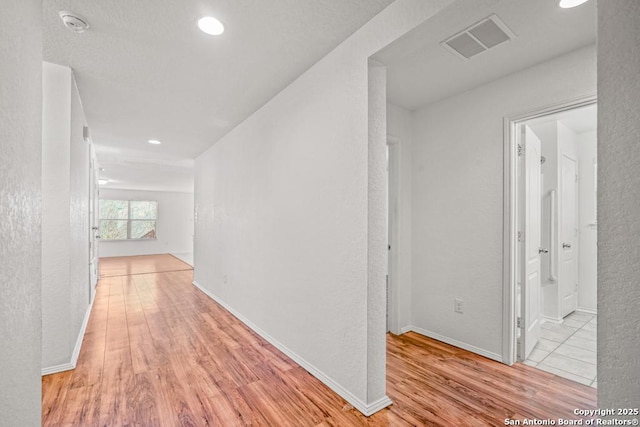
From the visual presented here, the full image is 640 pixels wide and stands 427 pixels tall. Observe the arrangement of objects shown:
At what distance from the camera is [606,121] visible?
912mm

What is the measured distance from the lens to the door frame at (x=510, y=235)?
2410mm

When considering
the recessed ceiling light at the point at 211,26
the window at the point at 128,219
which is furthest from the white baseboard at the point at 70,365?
the window at the point at 128,219

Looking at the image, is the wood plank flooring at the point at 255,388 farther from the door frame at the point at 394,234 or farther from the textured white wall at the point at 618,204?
the textured white wall at the point at 618,204

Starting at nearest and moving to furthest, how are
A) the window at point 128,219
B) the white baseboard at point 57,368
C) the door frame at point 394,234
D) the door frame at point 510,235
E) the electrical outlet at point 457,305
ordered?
the white baseboard at point 57,368 → the door frame at point 510,235 → the electrical outlet at point 457,305 → the door frame at point 394,234 → the window at point 128,219

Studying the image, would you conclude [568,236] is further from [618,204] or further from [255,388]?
[255,388]

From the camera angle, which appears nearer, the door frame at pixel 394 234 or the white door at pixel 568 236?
the door frame at pixel 394 234

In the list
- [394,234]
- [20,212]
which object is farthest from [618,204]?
[394,234]

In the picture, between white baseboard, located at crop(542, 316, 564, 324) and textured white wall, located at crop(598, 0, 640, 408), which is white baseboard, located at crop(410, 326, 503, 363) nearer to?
white baseboard, located at crop(542, 316, 564, 324)

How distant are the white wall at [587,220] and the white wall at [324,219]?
3726mm

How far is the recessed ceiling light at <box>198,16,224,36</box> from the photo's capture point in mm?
1772

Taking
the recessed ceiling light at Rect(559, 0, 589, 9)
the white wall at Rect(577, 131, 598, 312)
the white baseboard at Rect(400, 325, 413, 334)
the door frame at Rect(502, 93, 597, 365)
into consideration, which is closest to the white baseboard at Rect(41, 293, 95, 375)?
the white baseboard at Rect(400, 325, 413, 334)

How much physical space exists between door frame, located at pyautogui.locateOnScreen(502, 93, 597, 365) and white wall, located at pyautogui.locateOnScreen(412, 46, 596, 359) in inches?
1.7

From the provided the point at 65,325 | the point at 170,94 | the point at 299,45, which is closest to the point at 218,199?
the point at 170,94

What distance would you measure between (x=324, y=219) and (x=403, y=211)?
A: 52.2 inches
